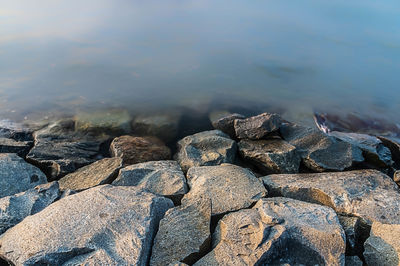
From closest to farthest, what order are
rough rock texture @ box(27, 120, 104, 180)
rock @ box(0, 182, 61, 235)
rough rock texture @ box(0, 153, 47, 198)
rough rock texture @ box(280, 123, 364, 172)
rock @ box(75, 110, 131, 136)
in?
rock @ box(0, 182, 61, 235)
rough rock texture @ box(0, 153, 47, 198)
rough rock texture @ box(27, 120, 104, 180)
rough rock texture @ box(280, 123, 364, 172)
rock @ box(75, 110, 131, 136)

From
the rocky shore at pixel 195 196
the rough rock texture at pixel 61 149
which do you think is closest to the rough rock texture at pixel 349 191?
the rocky shore at pixel 195 196

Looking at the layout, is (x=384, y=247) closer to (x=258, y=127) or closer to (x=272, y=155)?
(x=272, y=155)

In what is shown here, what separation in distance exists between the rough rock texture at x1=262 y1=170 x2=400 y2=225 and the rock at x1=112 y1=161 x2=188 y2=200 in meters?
1.03

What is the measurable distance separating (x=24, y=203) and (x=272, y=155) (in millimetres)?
2939

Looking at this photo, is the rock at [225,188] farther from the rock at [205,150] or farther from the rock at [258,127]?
the rock at [258,127]

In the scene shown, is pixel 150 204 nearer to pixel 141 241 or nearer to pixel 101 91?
pixel 141 241

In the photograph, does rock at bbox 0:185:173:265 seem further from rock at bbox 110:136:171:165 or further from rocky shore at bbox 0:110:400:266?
rock at bbox 110:136:171:165

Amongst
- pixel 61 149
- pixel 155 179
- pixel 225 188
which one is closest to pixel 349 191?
pixel 225 188

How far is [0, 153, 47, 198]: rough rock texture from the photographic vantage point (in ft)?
12.1

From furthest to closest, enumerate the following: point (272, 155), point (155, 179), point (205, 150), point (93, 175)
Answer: point (205, 150)
point (272, 155)
point (93, 175)
point (155, 179)

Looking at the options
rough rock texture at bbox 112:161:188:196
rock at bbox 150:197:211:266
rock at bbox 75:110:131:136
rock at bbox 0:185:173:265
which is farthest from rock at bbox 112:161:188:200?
rock at bbox 75:110:131:136

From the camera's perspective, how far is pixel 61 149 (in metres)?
4.63

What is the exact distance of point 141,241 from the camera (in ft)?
8.61

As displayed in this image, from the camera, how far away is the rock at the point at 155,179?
11.7 feet
